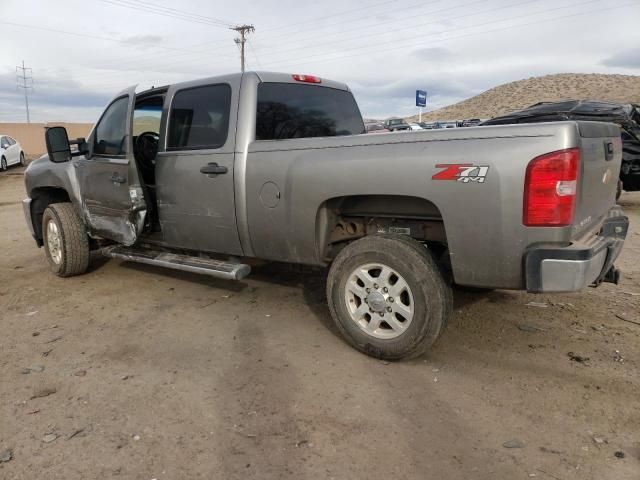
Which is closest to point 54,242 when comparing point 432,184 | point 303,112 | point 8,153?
point 303,112

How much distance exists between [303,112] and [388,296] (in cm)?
194

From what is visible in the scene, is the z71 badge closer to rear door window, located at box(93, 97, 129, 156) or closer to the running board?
the running board

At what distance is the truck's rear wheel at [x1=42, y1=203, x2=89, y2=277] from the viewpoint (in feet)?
18.2

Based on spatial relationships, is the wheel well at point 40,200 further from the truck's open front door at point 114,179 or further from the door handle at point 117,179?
the door handle at point 117,179

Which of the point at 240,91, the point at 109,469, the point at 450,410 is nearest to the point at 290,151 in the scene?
the point at 240,91

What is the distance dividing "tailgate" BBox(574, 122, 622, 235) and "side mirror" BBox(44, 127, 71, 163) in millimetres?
4705

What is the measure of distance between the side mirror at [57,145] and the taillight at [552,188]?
4492mm

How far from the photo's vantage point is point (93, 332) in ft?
14.0

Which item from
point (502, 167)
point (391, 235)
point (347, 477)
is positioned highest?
point (502, 167)

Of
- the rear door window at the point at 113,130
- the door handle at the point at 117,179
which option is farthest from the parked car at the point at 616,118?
the door handle at the point at 117,179

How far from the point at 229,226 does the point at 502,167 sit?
2.20 m

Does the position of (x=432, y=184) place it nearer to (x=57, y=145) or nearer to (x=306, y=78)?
(x=306, y=78)

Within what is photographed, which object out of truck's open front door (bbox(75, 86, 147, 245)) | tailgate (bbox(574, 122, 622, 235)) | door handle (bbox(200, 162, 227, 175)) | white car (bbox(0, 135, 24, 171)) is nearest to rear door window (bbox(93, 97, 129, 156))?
truck's open front door (bbox(75, 86, 147, 245))

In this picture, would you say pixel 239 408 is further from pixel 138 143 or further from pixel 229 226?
pixel 138 143
